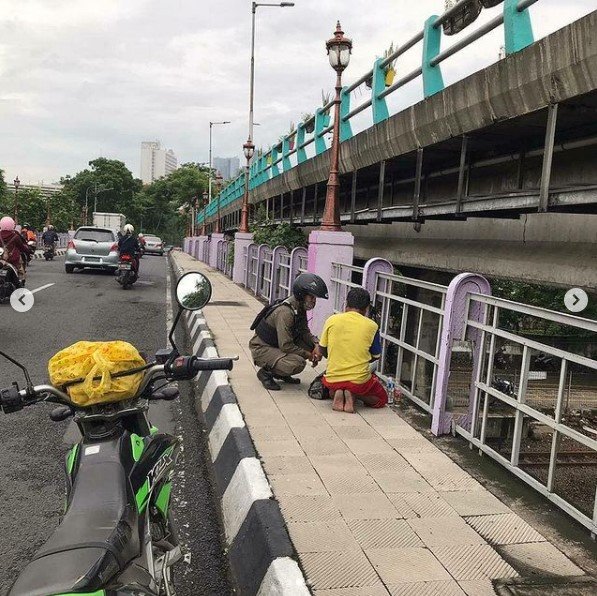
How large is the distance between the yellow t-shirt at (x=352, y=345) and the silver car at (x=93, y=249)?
15141mm

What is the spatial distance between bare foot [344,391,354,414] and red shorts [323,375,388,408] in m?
0.04

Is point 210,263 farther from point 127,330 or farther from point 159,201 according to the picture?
point 159,201

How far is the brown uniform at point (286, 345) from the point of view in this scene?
5949 millimetres

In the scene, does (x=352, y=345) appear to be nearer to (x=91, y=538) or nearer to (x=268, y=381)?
(x=268, y=381)

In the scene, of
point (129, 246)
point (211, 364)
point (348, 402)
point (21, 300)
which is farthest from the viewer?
point (129, 246)

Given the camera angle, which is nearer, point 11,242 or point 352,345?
point 352,345

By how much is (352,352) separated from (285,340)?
916 mm

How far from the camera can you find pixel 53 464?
437cm

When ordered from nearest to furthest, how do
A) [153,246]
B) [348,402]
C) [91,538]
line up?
[91,538]
[348,402]
[153,246]

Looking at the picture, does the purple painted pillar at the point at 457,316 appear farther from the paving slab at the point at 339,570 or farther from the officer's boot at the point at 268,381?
the paving slab at the point at 339,570

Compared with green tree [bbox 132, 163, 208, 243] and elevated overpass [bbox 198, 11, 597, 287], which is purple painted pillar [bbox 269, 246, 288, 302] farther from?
green tree [bbox 132, 163, 208, 243]

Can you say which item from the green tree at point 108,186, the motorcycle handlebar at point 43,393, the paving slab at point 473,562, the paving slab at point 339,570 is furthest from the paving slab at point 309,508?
the green tree at point 108,186

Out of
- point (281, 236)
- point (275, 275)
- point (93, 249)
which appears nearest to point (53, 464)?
point (275, 275)

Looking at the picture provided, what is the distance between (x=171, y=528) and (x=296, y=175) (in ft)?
39.5
